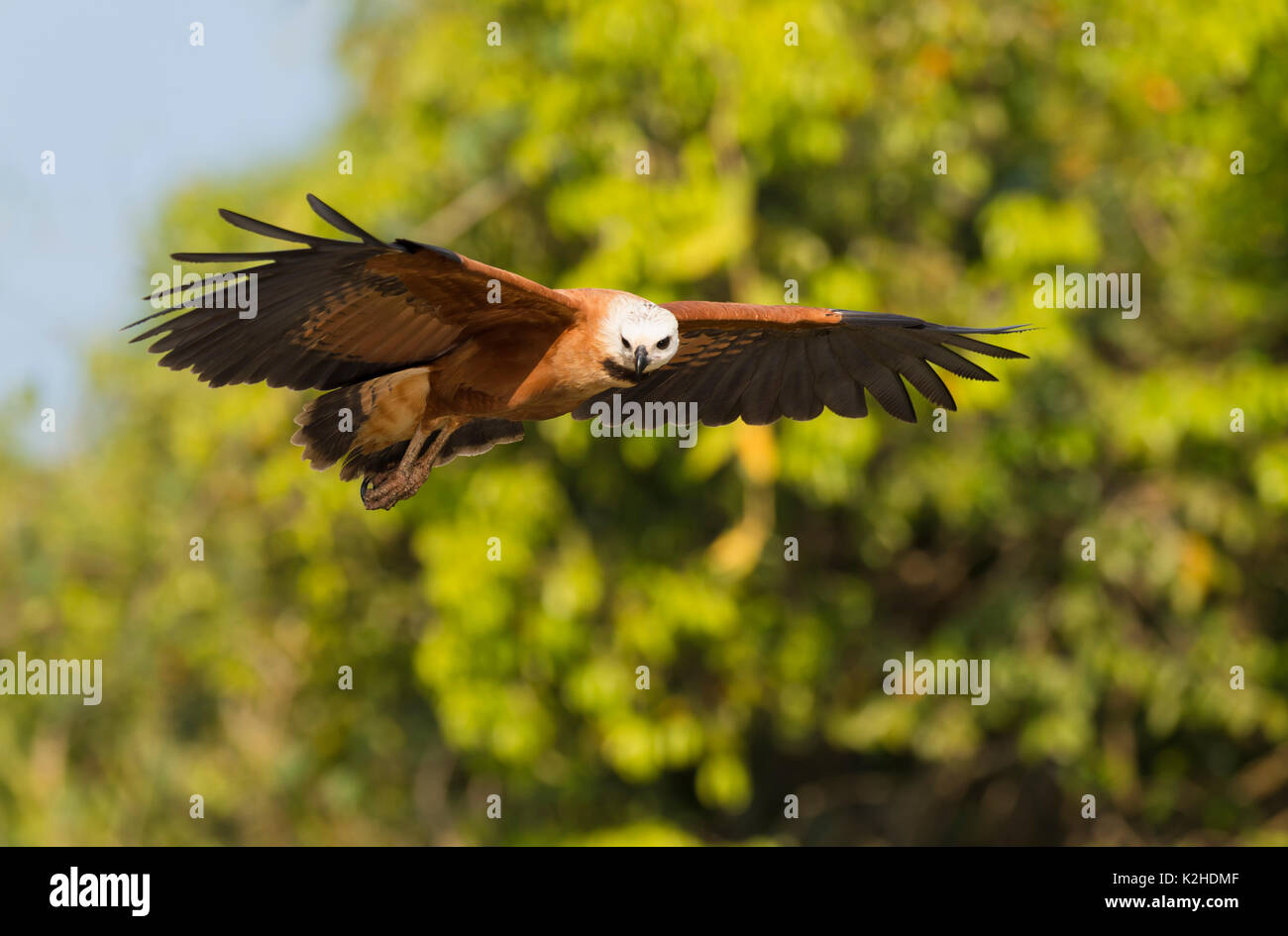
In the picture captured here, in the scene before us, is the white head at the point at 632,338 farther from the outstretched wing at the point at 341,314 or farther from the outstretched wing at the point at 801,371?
the outstretched wing at the point at 801,371

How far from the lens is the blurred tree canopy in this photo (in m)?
10.1

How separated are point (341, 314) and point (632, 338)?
3.06 ft

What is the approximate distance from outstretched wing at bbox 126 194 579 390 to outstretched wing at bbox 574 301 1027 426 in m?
1.07

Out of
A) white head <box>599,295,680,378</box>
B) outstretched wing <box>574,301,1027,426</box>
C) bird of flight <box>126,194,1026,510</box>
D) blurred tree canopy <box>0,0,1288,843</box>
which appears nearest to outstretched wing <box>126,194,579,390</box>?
bird of flight <box>126,194,1026,510</box>

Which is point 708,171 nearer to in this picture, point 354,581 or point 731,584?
point 731,584

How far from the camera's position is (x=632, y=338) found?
5184 mm

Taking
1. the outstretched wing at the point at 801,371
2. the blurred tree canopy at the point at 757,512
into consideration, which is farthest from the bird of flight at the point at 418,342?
the blurred tree canopy at the point at 757,512

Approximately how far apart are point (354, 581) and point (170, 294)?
6.94 metres

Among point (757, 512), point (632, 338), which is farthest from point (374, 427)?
point (757, 512)

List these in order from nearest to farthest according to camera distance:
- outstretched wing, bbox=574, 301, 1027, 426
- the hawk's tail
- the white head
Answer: the white head → the hawk's tail → outstretched wing, bbox=574, 301, 1027, 426

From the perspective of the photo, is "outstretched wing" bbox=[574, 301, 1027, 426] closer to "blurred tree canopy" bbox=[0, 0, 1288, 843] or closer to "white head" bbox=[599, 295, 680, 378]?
"white head" bbox=[599, 295, 680, 378]

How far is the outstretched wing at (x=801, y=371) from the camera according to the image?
6.35 m

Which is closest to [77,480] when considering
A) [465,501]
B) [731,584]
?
[465,501]
